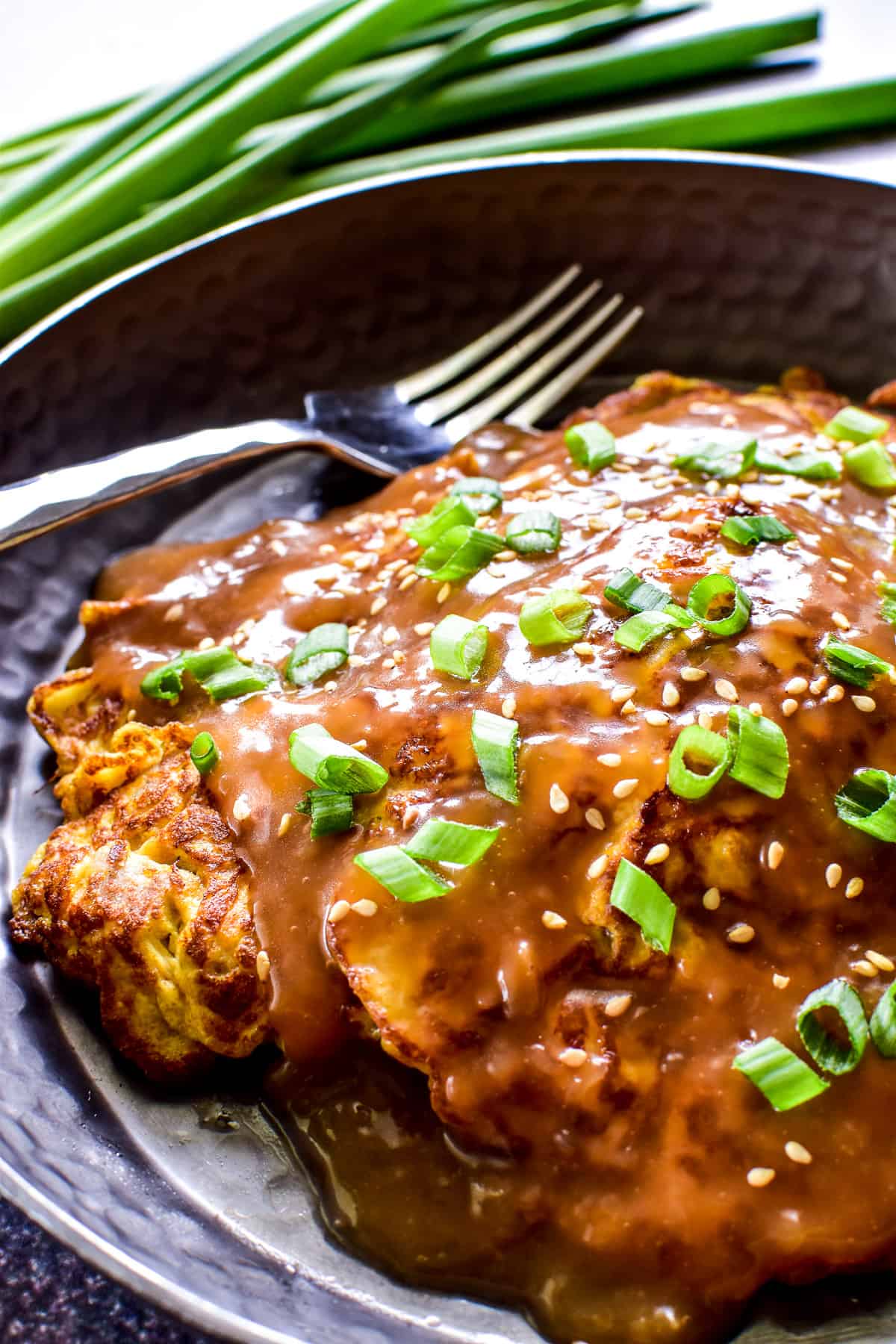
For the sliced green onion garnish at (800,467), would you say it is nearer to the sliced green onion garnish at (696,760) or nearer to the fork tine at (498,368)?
the sliced green onion garnish at (696,760)

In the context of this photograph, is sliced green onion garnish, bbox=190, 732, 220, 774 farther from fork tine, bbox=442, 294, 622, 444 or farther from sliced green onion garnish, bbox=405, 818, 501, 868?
fork tine, bbox=442, 294, 622, 444

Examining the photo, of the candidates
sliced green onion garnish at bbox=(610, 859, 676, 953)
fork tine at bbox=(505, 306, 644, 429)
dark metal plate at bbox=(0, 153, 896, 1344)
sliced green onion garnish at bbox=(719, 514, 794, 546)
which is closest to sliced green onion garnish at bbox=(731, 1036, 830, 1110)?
sliced green onion garnish at bbox=(610, 859, 676, 953)

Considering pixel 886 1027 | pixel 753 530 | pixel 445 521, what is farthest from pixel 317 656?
pixel 886 1027

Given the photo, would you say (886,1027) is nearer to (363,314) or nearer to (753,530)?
(753,530)

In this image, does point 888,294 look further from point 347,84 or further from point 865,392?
point 347,84

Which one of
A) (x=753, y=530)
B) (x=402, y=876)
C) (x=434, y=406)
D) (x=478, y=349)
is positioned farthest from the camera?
(x=478, y=349)

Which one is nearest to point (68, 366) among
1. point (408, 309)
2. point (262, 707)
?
point (408, 309)
